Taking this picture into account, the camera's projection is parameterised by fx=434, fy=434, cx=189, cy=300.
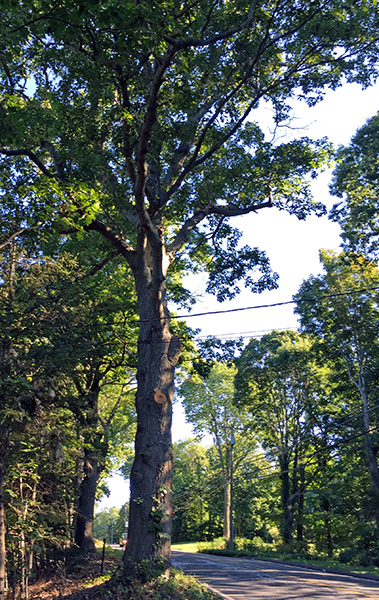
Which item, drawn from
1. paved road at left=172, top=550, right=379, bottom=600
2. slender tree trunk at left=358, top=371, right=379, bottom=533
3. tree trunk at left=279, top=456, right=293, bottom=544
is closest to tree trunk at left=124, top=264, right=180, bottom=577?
paved road at left=172, top=550, right=379, bottom=600

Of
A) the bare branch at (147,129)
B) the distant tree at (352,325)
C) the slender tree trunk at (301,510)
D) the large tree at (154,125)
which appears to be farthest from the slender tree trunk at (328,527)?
the bare branch at (147,129)

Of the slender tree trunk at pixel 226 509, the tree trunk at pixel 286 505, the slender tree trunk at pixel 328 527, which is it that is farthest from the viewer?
the slender tree trunk at pixel 226 509

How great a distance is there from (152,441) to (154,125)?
661 centimetres

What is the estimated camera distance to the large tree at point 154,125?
7488 mm

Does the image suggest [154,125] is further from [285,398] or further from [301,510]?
[301,510]

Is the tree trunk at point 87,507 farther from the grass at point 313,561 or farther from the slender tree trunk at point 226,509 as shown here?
the slender tree trunk at point 226,509

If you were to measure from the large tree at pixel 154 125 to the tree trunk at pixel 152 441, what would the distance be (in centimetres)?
3

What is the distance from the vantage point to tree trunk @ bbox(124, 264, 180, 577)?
8305 millimetres

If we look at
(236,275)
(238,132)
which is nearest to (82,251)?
(236,275)

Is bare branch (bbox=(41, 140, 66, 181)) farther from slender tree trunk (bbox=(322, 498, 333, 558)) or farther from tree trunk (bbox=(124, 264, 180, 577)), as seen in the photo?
slender tree trunk (bbox=(322, 498, 333, 558))

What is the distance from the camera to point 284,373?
2959cm

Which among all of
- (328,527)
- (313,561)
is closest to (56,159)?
(313,561)

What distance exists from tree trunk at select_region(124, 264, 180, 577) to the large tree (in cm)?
3

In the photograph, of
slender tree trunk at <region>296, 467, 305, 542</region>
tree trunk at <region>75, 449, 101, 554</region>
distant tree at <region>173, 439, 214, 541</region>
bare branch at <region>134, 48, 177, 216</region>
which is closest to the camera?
bare branch at <region>134, 48, 177, 216</region>
